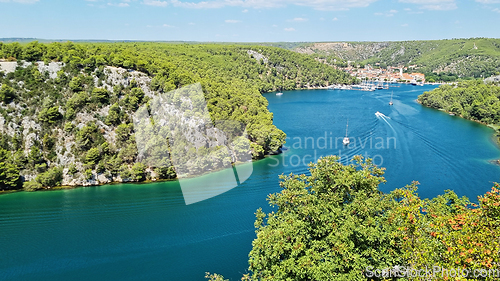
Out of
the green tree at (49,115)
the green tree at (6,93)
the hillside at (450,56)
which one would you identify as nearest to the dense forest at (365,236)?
the green tree at (49,115)

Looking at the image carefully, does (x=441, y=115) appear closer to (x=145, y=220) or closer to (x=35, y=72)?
(x=145, y=220)

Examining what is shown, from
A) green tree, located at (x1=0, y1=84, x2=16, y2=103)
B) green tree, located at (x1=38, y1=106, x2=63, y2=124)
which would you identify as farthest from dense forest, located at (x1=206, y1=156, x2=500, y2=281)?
green tree, located at (x1=0, y1=84, x2=16, y2=103)

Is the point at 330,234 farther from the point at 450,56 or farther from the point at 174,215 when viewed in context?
the point at 450,56

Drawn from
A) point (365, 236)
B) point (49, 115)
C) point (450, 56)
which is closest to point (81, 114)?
point (49, 115)

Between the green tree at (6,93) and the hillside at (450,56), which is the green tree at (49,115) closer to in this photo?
the green tree at (6,93)

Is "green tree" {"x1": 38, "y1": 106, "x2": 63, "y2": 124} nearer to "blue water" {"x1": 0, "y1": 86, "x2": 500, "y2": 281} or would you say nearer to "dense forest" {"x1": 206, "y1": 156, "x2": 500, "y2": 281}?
"blue water" {"x1": 0, "y1": 86, "x2": 500, "y2": 281}

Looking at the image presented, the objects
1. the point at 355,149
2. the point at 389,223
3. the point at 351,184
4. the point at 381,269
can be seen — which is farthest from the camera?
the point at 355,149

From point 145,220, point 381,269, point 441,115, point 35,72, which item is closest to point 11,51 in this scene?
point 35,72
